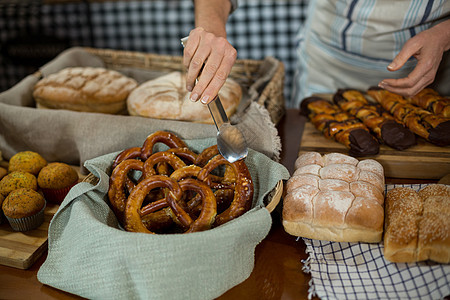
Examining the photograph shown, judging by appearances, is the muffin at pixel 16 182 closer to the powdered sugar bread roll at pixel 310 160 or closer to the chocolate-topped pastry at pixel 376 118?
Result: the powdered sugar bread roll at pixel 310 160

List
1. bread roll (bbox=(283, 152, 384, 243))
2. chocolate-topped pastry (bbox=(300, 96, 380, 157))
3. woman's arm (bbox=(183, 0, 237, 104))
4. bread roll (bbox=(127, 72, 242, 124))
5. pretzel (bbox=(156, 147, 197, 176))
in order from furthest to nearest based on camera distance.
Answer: bread roll (bbox=(127, 72, 242, 124)) < chocolate-topped pastry (bbox=(300, 96, 380, 157)) < pretzel (bbox=(156, 147, 197, 176)) < woman's arm (bbox=(183, 0, 237, 104)) < bread roll (bbox=(283, 152, 384, 243))

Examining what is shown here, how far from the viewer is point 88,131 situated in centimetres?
141

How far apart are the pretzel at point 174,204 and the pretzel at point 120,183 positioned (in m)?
0.09

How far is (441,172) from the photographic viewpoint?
1276 millimetres

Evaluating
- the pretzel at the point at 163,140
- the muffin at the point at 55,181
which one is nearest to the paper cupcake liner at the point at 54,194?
the muffin at the point at 55,181

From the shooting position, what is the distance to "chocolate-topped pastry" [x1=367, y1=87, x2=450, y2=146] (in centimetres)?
134

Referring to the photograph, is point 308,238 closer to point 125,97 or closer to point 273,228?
point 273,228

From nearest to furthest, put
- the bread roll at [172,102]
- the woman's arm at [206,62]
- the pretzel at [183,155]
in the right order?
the woman's arm at [206,62], the pretzel at [183,155], the bread roll at [172,102]

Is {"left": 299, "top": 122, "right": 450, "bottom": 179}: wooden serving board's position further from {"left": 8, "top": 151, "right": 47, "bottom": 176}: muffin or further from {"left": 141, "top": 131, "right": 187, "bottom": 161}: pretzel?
{"left": 8, "top": 151, "right": 47, "bottom": 176}: muffin

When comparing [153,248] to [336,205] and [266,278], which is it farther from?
[336,205]

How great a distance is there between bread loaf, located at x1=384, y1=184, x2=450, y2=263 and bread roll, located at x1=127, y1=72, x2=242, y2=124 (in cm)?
76

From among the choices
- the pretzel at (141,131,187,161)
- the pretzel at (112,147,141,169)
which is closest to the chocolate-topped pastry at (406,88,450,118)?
the pretzel at (141,131,187,161)

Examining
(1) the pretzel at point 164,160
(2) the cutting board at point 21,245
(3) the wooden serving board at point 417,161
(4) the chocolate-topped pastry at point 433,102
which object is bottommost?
(2) the cutting board at point 21,245

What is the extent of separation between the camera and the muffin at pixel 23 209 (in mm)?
1094
